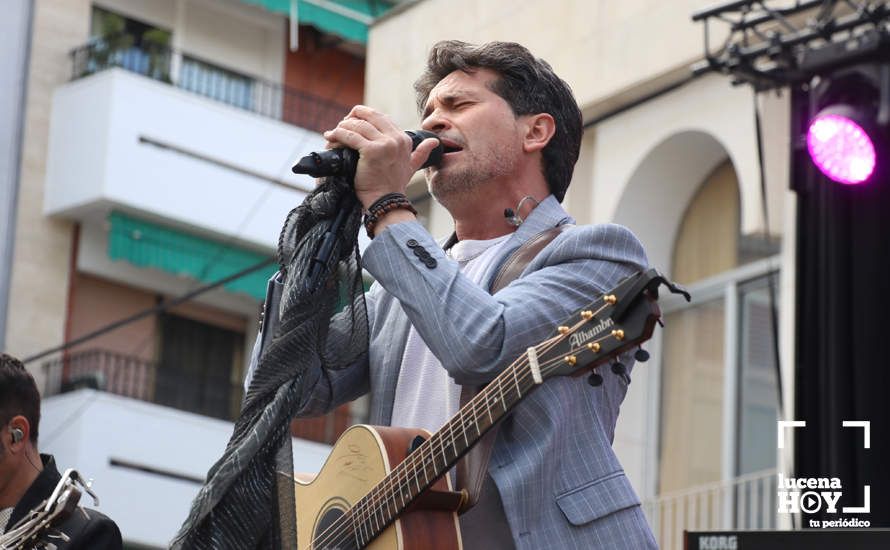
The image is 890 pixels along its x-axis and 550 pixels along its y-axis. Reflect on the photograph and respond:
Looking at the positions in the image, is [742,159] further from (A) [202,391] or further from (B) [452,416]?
(A) [202,391]

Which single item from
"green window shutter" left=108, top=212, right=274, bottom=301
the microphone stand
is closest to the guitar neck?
the microphone stand

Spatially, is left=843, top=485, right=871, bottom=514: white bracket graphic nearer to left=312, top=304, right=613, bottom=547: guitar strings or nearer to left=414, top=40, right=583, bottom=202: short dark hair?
left=414, top=40, right=583, bottom=202: short dark hair

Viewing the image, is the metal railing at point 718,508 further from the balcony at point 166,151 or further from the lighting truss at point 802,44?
the balcony at point 166,151

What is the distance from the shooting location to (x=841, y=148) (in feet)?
28.1

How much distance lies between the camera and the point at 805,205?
30.6 ft

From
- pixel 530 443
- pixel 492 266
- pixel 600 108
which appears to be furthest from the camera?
pixel 600 108

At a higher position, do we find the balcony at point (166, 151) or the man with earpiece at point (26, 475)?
the balcony at point (166, 151)

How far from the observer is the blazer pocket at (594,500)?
3.89 metres

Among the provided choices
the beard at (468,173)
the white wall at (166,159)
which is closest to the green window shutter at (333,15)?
the white wall at (166,159)

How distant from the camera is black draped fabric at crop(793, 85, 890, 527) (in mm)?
8148

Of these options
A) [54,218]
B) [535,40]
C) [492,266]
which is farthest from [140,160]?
[492,266]

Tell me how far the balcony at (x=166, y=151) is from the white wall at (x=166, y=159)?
0.03ft

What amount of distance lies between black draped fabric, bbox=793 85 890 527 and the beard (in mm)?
3923

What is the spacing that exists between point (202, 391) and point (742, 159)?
960cm
